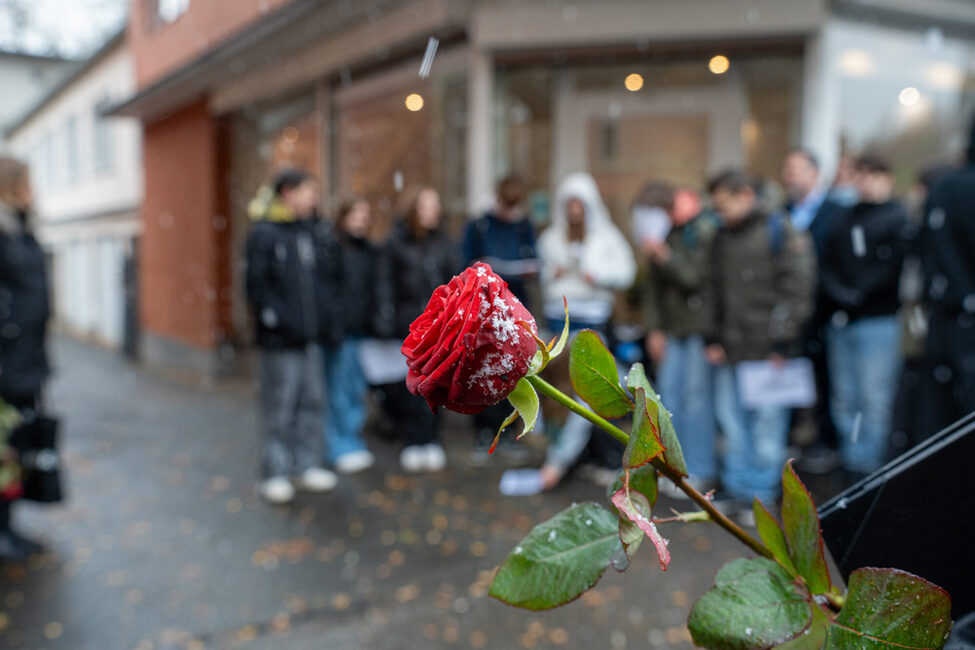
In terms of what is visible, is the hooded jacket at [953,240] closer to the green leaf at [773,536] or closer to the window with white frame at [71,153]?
the green leaf at [773,536]

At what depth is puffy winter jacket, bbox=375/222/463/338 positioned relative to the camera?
5953mm

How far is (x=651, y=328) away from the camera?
17.7ft

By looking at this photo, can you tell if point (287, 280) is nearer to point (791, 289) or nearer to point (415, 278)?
point (415, 278)

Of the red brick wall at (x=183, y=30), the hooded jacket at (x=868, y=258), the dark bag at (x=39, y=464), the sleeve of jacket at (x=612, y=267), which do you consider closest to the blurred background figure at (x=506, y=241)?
the sleeve of jacket at (x=612, y=267)

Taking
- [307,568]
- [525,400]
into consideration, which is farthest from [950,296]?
[525,400]

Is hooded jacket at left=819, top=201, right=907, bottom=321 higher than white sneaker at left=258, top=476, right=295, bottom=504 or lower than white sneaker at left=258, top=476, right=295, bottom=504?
higher

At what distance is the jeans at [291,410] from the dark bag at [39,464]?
4.56 ft

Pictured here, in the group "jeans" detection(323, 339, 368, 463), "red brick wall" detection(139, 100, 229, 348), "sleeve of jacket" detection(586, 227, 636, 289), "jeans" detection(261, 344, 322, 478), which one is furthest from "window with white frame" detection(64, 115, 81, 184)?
"sleeve of jacket" detection(586, 227, 636, 289)

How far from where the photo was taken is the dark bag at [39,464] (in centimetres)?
434

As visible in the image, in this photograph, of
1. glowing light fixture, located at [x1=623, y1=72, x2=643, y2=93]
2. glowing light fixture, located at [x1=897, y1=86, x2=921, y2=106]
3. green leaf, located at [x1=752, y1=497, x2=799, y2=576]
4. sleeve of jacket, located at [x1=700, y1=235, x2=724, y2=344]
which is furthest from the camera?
glowing light fixture, located at [x1=623, y1=72, x2=643, y2=93]

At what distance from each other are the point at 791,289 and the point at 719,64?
3.43 metres

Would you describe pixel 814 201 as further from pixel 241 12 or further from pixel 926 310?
pixel 241 12

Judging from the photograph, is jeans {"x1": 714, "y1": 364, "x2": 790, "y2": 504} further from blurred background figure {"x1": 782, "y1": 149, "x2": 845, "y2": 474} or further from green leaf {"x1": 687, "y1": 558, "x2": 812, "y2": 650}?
green leaf {"x1": 687, "y1": 558, "x2": 812, "y2": 650}

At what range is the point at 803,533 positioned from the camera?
0.64 meters
